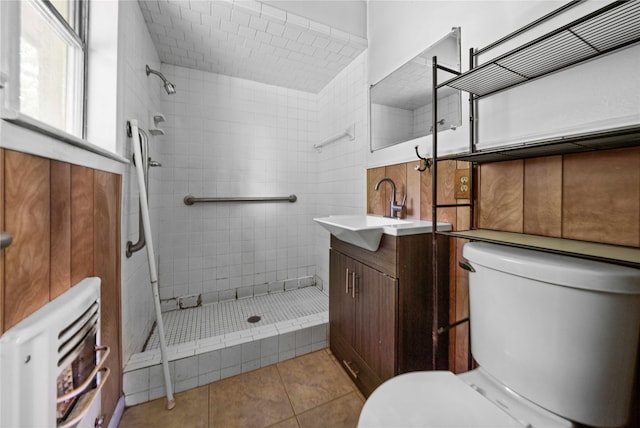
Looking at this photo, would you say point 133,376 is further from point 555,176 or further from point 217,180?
point 555,176

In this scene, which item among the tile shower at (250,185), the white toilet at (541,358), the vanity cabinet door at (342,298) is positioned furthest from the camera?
the tile shower at (250,185)

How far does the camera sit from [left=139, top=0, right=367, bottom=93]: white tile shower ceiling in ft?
5.08

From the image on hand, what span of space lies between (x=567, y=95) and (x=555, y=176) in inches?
10.9

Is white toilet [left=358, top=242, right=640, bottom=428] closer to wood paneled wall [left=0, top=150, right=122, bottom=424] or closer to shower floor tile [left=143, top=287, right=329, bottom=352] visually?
wood paneled wall [left=0, top=150, right=122, bottom=424]

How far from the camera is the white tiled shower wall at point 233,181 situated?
2137mm

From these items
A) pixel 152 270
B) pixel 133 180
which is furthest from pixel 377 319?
pixel 133 180

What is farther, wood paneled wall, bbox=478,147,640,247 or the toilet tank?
wood paneled wall, bbox=478,147,640,247

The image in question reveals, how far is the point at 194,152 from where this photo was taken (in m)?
2.19

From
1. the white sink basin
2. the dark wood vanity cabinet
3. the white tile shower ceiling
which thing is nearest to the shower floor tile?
the dark wood vanity cabinet

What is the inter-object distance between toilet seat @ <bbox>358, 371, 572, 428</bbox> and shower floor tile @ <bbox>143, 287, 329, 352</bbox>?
1023 mm

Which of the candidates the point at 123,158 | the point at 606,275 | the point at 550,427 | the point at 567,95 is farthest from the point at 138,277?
the point at 567,95

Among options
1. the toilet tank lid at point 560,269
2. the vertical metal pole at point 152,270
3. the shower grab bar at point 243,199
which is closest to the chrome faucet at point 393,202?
the toilet tank lid at point 560,269

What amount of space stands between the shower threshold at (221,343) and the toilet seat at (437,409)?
3.21 ft

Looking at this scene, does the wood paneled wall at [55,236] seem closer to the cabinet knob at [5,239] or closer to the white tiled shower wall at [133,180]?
the cabinet knob at [5,239]
